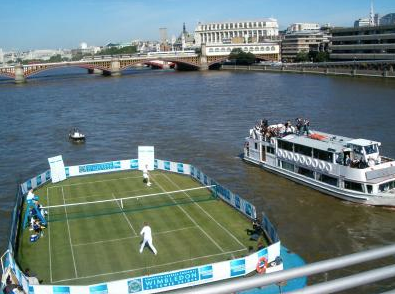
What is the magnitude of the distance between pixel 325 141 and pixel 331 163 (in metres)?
2.39

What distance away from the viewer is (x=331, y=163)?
28.6 metres

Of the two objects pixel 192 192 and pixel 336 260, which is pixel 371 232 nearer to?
pixel 192 192

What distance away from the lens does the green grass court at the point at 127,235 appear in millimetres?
18922

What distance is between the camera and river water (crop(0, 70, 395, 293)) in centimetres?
2448

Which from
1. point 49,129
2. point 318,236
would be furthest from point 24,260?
point 49,129

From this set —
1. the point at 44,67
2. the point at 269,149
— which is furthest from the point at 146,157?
the point at 44,67

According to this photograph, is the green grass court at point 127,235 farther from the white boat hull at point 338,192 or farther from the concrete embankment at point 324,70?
the concrete embankment at point 324,70

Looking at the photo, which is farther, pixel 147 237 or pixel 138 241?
pixel 138 241

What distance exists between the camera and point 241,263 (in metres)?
17.3

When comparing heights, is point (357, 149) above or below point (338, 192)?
above

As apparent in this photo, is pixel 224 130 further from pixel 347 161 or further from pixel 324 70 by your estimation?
pixel 324 70

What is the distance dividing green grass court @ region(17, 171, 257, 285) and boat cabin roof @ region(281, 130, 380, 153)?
7388 mm

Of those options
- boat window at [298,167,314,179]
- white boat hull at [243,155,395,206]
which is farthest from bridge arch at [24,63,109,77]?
boat window at [298,167,314,179]

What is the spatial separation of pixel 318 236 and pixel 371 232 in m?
2.67
